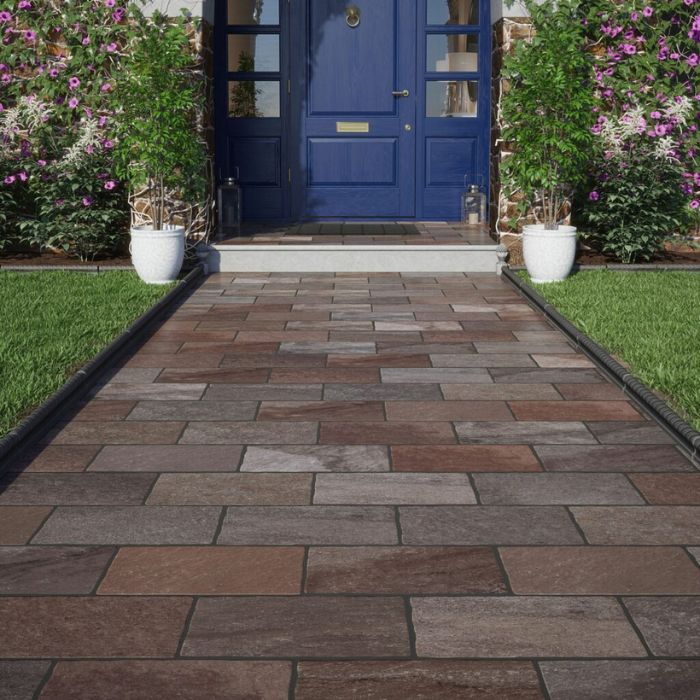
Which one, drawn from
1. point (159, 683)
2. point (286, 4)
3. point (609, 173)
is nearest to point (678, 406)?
point (159, 683)

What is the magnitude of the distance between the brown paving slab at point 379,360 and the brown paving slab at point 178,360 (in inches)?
24.4

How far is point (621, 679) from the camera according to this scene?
7.83ft

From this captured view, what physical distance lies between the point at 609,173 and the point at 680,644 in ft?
21.4

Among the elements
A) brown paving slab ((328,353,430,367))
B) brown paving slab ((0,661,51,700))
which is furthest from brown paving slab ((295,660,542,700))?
brown paving slab ((328,353,430,367))

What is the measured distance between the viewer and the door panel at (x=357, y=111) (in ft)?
33.4

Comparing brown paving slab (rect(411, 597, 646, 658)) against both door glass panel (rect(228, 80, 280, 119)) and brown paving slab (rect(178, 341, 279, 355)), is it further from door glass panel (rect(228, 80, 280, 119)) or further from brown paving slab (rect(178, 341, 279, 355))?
door glass panel (rect(228, 80, 280, 119))

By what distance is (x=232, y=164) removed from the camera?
10.4 meters

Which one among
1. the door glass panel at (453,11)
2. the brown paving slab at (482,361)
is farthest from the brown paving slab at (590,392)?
the door glass panel at (453,11)

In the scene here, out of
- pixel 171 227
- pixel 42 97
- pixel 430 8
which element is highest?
pixel 430 8

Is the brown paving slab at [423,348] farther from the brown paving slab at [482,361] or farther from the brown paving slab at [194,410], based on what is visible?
the brown paving slab at [194,410]

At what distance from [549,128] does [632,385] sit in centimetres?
351

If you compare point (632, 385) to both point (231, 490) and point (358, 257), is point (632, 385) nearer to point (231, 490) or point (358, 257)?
point (231, 490)

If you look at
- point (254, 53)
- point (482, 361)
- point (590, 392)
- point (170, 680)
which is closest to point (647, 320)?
point (482, 361)

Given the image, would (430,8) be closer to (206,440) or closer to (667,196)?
(667,196)
